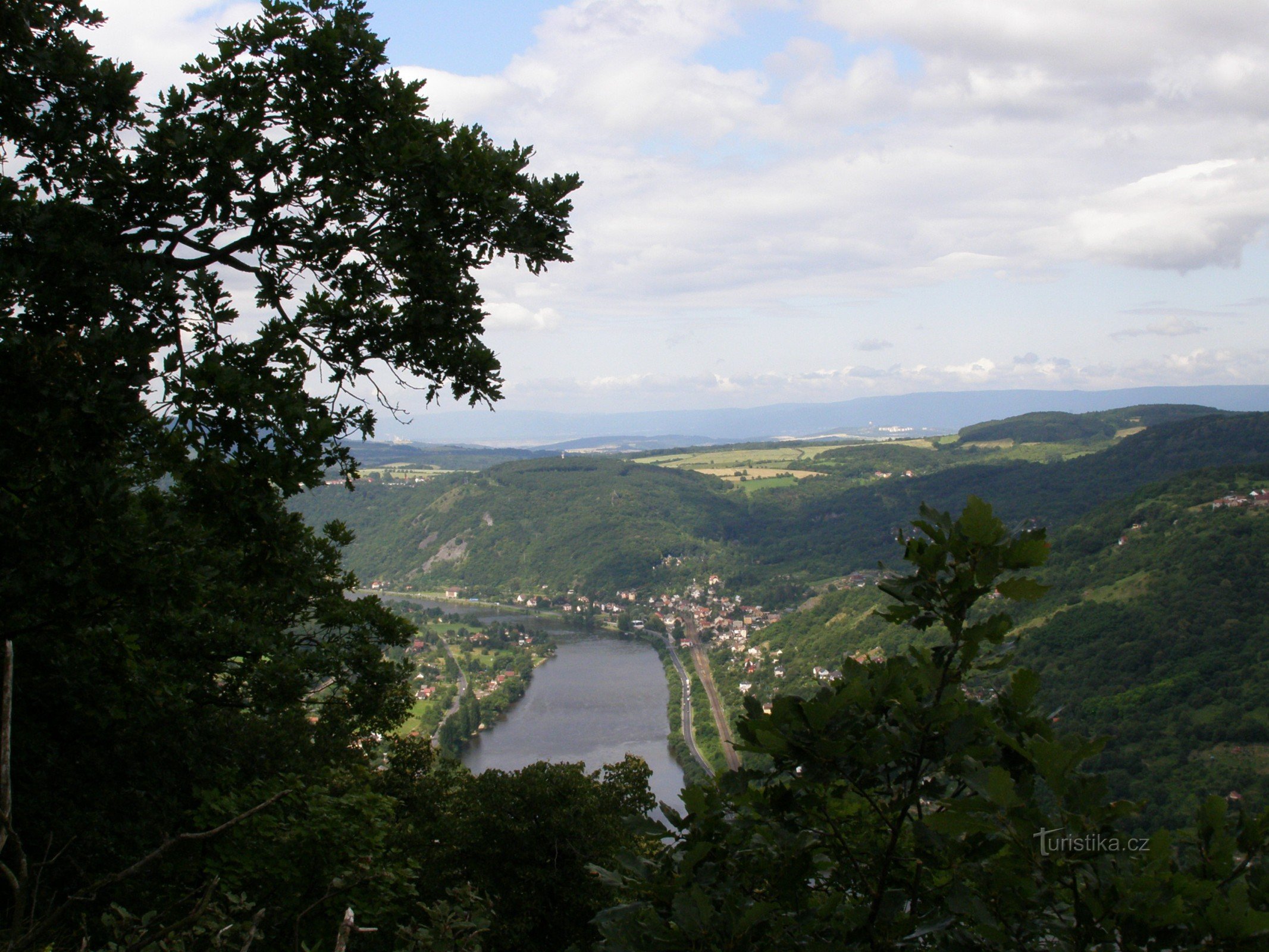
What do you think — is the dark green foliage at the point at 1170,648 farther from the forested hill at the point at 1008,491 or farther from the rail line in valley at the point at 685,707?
the forested hill at the point at 1008,491

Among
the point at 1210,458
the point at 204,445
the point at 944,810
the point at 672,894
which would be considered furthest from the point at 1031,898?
the point at 1210,458

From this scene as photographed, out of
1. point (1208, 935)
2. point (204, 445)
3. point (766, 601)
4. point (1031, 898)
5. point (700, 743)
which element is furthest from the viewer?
point (766, 601)

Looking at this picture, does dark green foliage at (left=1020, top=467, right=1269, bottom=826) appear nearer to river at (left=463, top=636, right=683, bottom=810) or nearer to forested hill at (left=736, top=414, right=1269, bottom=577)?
river at (left=463, top=636, right=683, bottom=810)

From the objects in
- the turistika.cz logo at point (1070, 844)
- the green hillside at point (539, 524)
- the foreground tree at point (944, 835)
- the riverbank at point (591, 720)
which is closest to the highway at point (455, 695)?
the riverbank at point (591, 720)

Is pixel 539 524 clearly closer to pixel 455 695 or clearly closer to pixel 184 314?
pixel 455 695

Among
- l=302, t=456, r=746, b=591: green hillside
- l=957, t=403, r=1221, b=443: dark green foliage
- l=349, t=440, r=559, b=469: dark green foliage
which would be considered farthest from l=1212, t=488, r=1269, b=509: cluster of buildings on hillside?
l=349, t=440, r=559, b=469: dark green foliage

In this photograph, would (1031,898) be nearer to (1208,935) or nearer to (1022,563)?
(1208,935)
